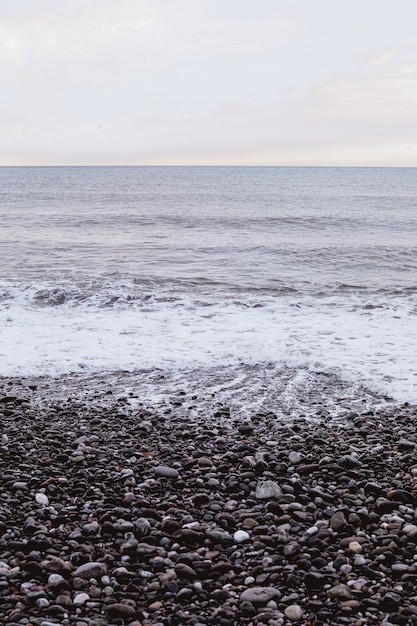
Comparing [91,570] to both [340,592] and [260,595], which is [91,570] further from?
[340,592]

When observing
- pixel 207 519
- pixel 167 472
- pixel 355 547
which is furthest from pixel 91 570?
pixel 355 547

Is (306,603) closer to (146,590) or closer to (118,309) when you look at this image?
(146,590)

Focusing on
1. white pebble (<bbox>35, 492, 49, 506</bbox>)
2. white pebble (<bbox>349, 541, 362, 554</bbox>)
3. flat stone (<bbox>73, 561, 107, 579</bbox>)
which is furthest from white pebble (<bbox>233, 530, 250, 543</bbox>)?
white pebble (<bbox>35, 492, 49, 506</bbox>)

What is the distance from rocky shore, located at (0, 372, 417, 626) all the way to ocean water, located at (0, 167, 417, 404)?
1981 millimetres

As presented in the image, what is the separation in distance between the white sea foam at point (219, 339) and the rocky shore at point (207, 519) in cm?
206

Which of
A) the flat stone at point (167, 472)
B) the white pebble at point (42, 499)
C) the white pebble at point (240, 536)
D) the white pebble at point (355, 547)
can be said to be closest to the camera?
the white pebble at point (355, 547)

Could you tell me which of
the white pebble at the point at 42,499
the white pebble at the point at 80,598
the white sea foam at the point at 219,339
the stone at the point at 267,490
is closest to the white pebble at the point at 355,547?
the stone at the point at 267,490

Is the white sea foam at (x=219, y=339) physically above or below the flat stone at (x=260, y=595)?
above

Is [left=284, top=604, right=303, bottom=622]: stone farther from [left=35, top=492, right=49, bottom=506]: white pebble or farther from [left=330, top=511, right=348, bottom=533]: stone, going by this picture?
[left=35, top=492, right=49, bottom=506]: white pebble

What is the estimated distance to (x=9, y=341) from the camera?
10625mm

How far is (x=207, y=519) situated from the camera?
466 cm

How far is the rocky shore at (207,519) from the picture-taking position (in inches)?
144

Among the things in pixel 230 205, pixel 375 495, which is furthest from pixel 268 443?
pixel 230 205

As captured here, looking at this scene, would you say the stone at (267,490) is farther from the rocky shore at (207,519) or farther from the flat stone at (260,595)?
the flat stone at (260,595)
